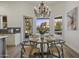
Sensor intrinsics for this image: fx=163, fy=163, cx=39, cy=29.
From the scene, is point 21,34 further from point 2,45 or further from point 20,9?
point 2,45

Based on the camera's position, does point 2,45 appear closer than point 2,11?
Yes

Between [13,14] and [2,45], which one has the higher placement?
[13,14]

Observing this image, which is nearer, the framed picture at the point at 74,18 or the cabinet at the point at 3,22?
the framed picture at the point at 74,18

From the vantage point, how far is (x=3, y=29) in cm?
1081

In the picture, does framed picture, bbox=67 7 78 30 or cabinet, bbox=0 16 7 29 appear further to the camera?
cabinet, bbox=0 16 7 29

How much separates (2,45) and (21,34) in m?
6.40

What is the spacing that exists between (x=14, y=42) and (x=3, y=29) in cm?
154

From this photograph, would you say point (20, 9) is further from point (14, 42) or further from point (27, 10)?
point (14, 42)

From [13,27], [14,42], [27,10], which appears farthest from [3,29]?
[27,10]

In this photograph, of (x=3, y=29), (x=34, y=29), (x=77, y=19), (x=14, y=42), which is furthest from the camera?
(x=34, y=29)

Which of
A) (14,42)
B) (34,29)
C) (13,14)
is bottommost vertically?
(14,42)

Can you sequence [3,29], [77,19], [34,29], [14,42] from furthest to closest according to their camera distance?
[34,29]
[3,29]
[14,42]
[77,19]

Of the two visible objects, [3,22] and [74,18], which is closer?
[74,18]

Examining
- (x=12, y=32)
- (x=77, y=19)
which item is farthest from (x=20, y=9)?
(x=77, y=19)
